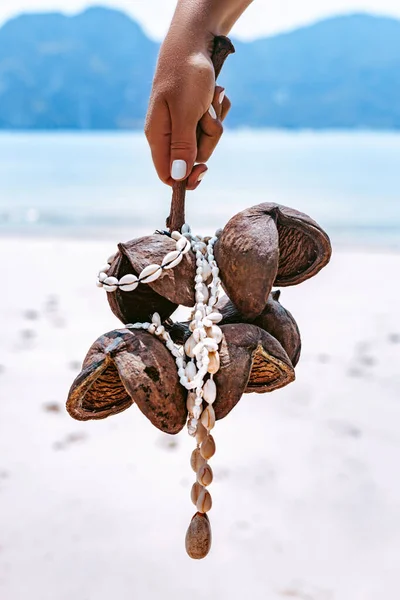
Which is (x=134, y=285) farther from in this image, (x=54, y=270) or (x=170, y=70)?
(x=54, y=270)

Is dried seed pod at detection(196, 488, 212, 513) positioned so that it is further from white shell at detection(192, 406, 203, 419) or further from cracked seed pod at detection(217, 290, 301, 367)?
cracked seed pod at detection(217, 290, 301, 367)

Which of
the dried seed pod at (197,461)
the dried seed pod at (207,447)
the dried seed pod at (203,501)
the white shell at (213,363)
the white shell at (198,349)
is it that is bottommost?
the dried seed pod at (203,501)

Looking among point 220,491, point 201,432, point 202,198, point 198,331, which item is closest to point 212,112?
point 198,331

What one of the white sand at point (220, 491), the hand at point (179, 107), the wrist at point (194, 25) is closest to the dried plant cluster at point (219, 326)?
the hand at point (179, 107)

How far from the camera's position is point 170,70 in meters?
0.94

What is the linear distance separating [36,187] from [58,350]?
36.8 feet

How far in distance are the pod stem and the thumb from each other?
2 cm

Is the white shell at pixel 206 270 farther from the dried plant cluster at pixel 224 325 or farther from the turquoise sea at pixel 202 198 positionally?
the turquoise sea at pixel 202 198

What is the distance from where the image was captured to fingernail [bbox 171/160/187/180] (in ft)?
3.07

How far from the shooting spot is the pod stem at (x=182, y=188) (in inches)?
37.8

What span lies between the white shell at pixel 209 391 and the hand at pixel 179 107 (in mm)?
270

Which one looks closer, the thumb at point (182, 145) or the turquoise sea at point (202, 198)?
the thumb at point (182, 145)

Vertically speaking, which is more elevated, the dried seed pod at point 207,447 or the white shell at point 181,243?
the white shell at point 181,243

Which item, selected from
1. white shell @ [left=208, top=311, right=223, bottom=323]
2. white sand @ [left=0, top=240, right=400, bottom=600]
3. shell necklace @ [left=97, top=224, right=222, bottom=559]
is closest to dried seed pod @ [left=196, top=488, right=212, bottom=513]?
shell necklace @ [left=97, top=224, right=222, bottom=559]
